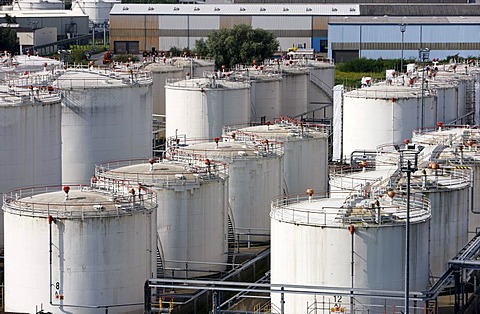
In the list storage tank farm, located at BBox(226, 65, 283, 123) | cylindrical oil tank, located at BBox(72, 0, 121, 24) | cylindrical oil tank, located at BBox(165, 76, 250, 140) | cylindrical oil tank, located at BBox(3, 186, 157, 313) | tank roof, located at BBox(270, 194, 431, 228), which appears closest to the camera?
tank roof, located at BBox(270, 194, 431, 228)

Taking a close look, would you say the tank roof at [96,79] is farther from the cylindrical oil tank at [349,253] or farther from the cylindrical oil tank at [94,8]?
the cylindrical oil tank at [94,8]

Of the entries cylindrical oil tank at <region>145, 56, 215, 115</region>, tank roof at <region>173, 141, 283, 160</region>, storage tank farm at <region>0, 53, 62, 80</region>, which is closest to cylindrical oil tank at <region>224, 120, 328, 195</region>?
tank roof at <region>173, 141, 283, 160</region>

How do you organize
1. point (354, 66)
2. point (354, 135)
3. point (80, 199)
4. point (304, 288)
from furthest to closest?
point (354, 66)
point (354, 135)
point (80, 199)
point (304, 288)

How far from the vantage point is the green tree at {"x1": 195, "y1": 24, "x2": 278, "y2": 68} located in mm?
97438

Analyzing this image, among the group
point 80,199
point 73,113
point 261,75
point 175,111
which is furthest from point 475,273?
point 261,75

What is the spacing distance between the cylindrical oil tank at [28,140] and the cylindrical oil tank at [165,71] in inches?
1060

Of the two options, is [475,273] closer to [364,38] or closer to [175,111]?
[175,111]

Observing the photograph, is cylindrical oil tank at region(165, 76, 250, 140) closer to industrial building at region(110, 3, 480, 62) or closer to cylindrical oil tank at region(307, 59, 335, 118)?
cylindrical oil tank at region(307, 59, 335, 118)

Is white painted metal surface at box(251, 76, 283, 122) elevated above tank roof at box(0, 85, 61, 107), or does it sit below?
below

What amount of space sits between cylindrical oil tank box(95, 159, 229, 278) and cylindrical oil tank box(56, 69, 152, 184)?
23.6 feet

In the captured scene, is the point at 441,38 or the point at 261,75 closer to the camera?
the point at 261,75

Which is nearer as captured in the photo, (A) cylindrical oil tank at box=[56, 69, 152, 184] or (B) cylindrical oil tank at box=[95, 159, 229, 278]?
(B) cylindrical oil tank at box=[95, 159, 229, 278]

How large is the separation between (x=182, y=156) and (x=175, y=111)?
1535 centimetres

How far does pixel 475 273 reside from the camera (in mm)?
35406
